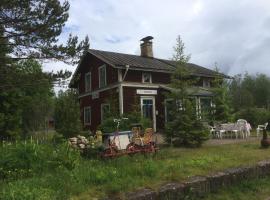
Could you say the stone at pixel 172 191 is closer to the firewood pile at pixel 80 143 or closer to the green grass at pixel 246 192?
the green grass at pixel 246 192

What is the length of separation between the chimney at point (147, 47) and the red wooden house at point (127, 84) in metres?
0.50

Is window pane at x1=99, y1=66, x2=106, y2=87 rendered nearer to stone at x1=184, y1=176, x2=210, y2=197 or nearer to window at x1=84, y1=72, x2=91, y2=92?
window at x1=84, y1=72, x2=91, y2=92

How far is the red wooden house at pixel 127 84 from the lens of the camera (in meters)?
26.9

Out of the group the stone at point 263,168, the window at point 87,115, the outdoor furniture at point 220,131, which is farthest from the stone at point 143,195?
the window at point 87,115

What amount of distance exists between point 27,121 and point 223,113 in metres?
20.3

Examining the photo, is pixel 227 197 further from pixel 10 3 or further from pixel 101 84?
pixel 101 84

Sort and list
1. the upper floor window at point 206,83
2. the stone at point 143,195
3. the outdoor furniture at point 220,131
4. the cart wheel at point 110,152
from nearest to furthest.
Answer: the stone at point 143,195 < the cart wheel at point 110,152 < the outdoor furniture at point 220,131 < the upper floor window at point 206,83

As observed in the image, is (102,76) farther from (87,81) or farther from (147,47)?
(147,47)

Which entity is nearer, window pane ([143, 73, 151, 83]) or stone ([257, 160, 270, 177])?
stone ([257, 160, 270, 177])

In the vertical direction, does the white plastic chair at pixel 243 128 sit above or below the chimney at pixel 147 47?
below

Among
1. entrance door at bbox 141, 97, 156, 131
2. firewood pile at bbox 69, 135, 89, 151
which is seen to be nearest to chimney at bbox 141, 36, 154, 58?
entrance door at bbox 141, 97, 156, 131

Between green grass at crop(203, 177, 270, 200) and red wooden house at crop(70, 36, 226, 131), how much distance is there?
16.5m

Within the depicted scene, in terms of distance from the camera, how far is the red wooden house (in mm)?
26938

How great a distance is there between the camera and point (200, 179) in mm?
7098
